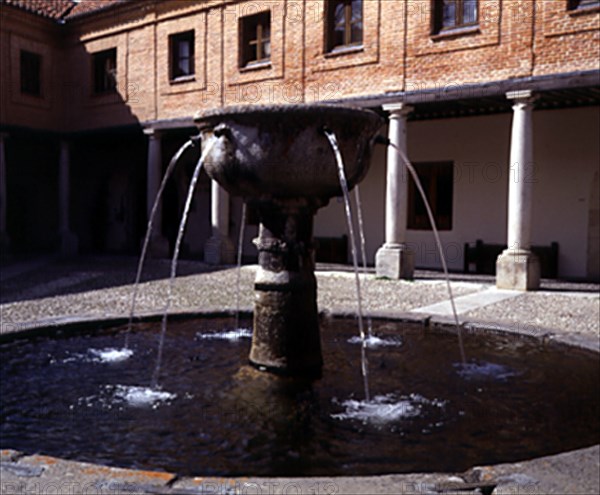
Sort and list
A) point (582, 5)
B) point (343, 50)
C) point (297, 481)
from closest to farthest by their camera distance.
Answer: point (297, 481) < point (582, 5) < point (343, 50)

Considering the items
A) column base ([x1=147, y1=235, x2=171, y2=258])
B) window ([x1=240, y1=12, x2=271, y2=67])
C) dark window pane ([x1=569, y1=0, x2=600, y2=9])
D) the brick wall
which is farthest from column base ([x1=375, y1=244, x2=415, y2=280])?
column base ([x1=147, y1=235, x2=171, y2=258])

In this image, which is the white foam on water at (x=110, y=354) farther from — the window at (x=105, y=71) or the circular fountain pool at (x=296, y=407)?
the window at (x=105, y=71)

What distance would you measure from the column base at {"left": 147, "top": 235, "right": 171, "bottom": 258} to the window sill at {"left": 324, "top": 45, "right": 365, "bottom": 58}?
648 centimetres

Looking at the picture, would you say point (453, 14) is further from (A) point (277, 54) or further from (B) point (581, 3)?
(A) point (277, 54)

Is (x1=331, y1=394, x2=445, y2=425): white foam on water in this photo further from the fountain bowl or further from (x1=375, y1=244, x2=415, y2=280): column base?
(x1=375, y1=244, x2=415, y2=280): column base

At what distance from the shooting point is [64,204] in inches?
750

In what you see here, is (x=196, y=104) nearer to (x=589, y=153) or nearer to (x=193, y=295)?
(x=193, y=295)

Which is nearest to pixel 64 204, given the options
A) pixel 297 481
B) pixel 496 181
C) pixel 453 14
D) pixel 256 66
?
pixel 256 66

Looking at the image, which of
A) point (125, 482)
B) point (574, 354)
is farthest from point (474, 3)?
point (125, 482)

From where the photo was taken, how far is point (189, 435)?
3.11m

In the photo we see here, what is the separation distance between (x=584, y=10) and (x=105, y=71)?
519 inches

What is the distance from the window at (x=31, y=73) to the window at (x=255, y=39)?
6.97m

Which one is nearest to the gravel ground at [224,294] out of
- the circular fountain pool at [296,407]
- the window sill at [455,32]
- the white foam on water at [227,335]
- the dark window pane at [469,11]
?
the white foam on water at [227,335]

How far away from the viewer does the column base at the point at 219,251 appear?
610 inches
